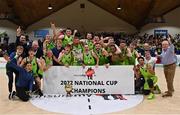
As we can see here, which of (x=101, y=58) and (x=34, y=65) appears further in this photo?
(x=101, y=58)

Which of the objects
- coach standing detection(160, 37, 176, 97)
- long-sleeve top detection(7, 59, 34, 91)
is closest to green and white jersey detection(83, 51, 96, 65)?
long-sleeve top detection(7, 59, 34, 91)

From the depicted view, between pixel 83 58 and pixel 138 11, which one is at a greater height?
pixel 138 11

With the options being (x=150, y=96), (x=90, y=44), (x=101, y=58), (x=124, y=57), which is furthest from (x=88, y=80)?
(x=150, y=96)

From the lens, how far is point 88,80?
7.39 m

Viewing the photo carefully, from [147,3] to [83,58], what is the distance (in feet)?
35.7

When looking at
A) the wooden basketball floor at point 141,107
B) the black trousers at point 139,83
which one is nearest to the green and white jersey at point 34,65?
the wooden basketball floor at point 141,107

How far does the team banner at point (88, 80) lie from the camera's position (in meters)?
7.36

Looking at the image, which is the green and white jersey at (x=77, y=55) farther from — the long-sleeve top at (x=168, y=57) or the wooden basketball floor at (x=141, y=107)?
the long-sleeve top at (x=168, y=57)

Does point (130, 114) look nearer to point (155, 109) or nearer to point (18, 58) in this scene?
point (155, 109)

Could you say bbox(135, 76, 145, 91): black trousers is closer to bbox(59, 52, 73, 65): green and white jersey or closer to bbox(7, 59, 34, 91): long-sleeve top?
bbox(59, 52, 73, 65): green and white jersey

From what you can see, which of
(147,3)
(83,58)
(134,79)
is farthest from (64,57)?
(147,3)

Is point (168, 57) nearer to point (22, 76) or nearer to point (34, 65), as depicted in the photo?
point (34, 65)

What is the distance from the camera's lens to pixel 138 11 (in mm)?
18891

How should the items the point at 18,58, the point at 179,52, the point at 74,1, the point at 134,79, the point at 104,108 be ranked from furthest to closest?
1. the point at 74,1
2. the point at 179,52
3. the point at 134,79
4. the point at 18,58
5. the point at 104,108
